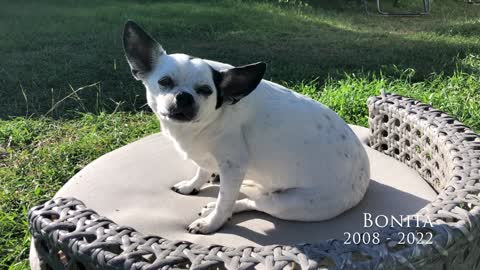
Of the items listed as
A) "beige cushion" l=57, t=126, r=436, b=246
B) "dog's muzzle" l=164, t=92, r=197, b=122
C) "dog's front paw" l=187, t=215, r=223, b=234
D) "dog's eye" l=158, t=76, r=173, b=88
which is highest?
"dog's eye" l=158, t=76, r=173, b=88

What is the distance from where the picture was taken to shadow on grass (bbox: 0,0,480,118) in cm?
524

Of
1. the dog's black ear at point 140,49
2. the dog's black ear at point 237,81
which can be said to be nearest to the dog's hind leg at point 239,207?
the dog's black ear at point 237,81

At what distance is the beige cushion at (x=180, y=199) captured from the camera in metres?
2.14

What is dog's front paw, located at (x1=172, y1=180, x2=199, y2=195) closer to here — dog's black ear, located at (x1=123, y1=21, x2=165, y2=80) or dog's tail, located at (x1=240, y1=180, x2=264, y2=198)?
dog's tail, located at (x1=240, y1=180, x2=264, y2=198)

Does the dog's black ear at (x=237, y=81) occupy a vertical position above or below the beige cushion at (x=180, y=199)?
above

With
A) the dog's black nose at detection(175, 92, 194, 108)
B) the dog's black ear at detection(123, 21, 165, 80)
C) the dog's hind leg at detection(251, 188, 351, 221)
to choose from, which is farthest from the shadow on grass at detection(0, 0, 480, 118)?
the dog's black nose at detection(175, 92, 194, 108)

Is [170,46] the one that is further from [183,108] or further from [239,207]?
[183,108]

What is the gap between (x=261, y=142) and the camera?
2.14m

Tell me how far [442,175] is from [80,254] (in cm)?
154

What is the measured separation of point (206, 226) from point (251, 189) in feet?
1.08

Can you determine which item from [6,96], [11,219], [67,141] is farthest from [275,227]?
Result: [6,96]

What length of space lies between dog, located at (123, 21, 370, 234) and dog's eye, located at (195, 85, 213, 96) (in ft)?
0.06

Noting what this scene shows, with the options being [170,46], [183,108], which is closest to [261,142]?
[183,108]

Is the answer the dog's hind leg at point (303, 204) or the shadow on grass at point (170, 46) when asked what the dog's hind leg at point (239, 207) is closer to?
the dog's hind leg at point (303, 204)
